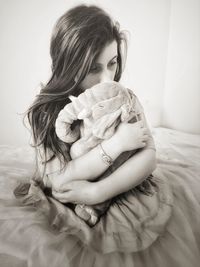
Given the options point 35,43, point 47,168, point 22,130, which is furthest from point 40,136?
point 35,43

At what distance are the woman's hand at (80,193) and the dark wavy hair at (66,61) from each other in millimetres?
76

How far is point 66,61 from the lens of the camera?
2.53 feet

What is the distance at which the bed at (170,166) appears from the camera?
2.64 ft

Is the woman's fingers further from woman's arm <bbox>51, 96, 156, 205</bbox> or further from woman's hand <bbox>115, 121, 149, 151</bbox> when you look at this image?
woman's hand <bbox>115, 121, 149, 151</bbox>

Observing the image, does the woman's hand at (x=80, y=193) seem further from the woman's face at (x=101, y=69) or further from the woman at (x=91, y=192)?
the woman's face at (x=101, y=69)

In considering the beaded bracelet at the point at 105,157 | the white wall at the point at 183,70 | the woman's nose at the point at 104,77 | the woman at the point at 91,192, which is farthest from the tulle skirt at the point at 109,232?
the white wall at the point at 183,70

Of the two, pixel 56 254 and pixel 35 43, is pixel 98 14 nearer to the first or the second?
pixel 35 43

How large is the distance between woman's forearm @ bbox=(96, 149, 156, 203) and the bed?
158 millimetres

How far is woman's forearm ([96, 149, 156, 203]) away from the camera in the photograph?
2.40 ft

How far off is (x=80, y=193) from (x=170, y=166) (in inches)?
16.8

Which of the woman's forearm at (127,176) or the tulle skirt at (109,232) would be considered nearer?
the tulle skirt at (109,232)

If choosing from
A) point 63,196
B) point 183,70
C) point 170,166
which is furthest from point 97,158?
point 183,70

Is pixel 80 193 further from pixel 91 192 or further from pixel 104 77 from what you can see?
pixel 104 77

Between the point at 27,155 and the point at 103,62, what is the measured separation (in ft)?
1.66
